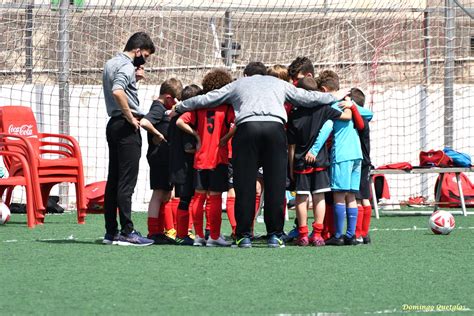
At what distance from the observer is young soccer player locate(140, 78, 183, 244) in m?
10.9

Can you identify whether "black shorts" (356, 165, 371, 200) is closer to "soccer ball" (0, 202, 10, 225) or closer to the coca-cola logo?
"soccer ball" (0, 202, 10, 225)

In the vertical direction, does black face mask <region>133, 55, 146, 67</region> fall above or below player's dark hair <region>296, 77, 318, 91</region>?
above

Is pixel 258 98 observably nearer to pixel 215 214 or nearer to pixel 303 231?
pixel 215 214

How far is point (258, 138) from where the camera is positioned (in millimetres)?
10008

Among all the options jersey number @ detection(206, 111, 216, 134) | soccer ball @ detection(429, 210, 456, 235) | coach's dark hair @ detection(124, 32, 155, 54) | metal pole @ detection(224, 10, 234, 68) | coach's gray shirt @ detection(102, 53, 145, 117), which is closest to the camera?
coach's gray shirt @ detection(102, 53, 145, 117)

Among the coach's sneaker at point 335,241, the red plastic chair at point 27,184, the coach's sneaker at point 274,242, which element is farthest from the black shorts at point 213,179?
the red plastic chair at point 27,184

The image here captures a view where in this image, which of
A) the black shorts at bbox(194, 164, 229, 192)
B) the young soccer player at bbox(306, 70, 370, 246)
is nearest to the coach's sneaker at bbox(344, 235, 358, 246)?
the young soccer player at bbox(306, 70, 370, 246)

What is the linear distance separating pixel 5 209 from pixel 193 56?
16.9 feet

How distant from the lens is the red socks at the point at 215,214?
10.2 metres

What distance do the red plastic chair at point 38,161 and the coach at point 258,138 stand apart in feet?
9.68

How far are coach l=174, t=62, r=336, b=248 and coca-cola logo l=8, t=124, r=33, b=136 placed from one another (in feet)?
13.2

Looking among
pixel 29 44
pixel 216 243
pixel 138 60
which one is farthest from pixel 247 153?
pixel 29 44

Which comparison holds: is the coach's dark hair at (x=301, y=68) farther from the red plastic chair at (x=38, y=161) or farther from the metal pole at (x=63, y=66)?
the metal pole at (x=63, y=66)

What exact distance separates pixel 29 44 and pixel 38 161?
3779 mm
